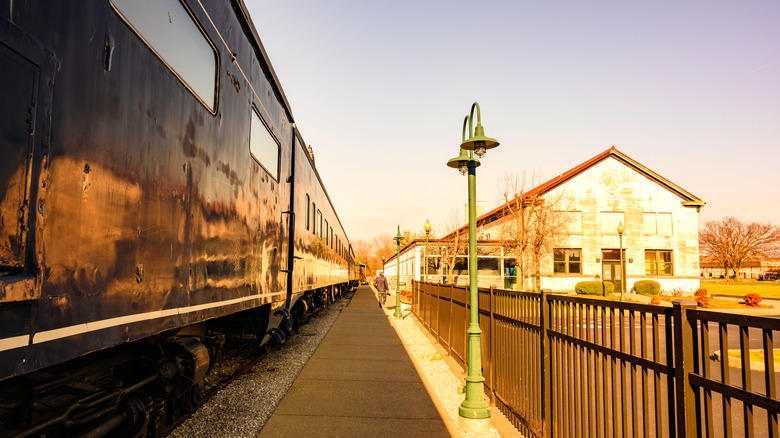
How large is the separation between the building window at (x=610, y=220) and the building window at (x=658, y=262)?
278cm

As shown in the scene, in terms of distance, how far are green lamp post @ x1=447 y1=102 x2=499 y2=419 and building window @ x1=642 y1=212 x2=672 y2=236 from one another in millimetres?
30980

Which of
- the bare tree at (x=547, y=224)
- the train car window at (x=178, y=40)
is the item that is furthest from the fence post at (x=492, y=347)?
the bare tree at (x=547, y=224)

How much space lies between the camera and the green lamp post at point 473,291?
530 centimetres


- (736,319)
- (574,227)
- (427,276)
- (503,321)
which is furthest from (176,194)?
(574,227)

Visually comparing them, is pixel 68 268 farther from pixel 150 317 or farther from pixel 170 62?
pixel 170 62

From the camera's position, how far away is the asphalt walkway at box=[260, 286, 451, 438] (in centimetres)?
495

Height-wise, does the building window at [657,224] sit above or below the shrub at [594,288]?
above

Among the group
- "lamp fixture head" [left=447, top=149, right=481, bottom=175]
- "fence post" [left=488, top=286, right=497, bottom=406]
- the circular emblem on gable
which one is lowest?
"fence post" [left=488, top=286, right=497, bottom=406]

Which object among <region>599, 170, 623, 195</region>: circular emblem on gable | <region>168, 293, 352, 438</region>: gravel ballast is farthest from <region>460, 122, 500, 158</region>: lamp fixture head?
<region>599, 170, 623, 195</region>: circular emblem on gable

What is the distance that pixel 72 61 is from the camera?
7.20 ft

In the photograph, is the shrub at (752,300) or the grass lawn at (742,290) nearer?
the shrub at (752,300)

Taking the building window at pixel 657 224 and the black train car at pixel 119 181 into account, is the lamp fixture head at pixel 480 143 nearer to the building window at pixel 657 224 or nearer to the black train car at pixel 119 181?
the black train car at pixel 119 181

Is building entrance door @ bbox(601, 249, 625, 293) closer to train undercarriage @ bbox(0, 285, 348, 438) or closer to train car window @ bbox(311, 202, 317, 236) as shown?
train car window @ bbox(311, 202, 317, 236)

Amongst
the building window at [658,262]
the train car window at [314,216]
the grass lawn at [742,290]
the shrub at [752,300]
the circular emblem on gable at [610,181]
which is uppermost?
the circular emblem on gable at [610,181]
